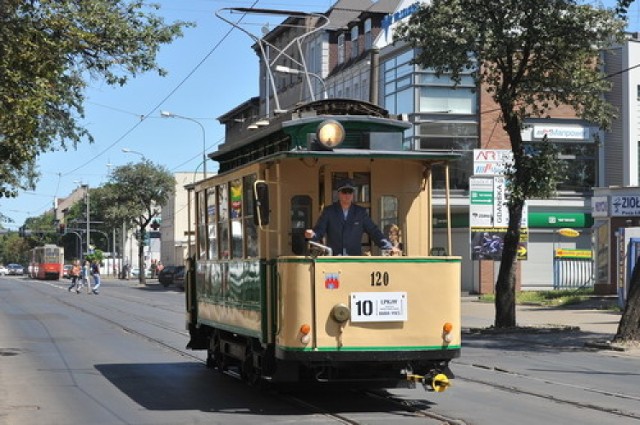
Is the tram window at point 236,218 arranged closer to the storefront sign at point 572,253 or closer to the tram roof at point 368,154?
the tram roof at point 368,154

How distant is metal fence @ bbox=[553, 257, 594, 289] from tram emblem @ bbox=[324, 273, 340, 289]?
35183 mm

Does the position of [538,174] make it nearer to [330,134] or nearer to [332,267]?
[330,134]

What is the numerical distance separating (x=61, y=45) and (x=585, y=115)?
43.6 ft

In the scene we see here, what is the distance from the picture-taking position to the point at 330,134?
10.7 metres

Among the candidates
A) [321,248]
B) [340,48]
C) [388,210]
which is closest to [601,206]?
[340,48]

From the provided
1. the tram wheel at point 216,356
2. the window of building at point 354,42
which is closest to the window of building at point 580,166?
the window of building at point 354,42

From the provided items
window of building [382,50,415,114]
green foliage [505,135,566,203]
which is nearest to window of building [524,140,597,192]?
window of building [382,50,415,114]

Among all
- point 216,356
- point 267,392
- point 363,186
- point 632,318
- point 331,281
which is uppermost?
point 363,186

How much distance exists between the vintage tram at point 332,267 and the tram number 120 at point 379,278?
0.03 ft

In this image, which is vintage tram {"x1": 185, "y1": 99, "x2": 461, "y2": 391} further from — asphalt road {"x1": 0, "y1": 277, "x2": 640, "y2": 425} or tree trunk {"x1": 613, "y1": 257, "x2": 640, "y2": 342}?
tree trunk {"x1": 613, "y1": 257, "x2": 640, "y2": 342}

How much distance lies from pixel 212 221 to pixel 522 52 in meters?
12.0

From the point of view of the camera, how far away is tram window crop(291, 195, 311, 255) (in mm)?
10953

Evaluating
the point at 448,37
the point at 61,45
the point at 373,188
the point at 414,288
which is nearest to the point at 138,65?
the point at 61,45

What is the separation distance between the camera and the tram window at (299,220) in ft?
35.9
